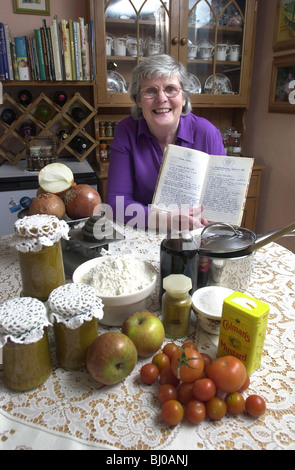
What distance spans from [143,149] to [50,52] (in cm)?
103

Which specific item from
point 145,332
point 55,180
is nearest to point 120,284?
point 145,332

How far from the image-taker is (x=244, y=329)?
61cm

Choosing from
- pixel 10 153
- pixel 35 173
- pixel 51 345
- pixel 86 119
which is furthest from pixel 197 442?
pixel 10 153

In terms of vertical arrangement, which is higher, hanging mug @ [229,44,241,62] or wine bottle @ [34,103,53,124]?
hanging mug @ [229,44,241,62]

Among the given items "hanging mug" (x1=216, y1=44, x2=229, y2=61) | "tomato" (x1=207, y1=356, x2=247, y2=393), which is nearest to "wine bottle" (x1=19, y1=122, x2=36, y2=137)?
"hanging mug" (x1=216, y1=44, x2=229, y2=61)

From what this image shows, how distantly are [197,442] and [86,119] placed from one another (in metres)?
2.13

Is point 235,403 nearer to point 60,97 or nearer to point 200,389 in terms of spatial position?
point 200,389

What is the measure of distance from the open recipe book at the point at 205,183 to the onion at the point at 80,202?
29cm

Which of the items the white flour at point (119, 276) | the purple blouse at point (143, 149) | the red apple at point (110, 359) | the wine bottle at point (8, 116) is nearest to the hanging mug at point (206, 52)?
the purple blouse at point (143, 149)

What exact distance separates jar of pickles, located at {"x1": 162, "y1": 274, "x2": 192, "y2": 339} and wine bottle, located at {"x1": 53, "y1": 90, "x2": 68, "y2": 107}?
1.93m

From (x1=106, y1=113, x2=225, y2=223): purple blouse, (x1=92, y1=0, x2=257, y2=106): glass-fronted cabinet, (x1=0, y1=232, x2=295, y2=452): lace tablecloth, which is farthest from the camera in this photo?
(x1=92, y1=0, x2=257, y2=106): glass-fronted cabinet

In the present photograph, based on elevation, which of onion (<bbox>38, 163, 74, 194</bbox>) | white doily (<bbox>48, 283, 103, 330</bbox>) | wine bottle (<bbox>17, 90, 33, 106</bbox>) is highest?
wine bottle (<bbox>17, 90, 33, 106</bbox>)

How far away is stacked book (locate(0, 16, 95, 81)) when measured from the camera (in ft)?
6.66

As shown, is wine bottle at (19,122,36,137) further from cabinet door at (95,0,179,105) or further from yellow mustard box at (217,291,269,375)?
yellow mustard box at (217,291,269,375)
